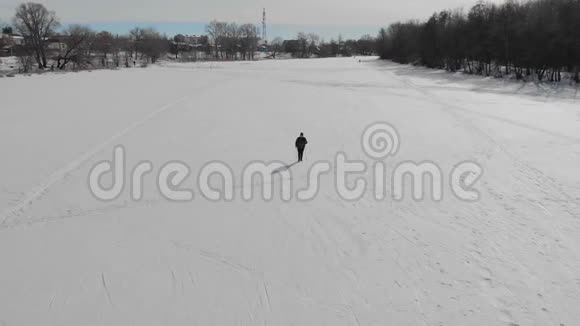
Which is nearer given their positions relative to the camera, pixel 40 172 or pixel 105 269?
pixel 105 269

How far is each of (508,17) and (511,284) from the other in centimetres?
4482

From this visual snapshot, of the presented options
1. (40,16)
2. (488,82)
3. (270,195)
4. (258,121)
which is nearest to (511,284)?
(270,195)

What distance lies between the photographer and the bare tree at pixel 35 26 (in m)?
69.2

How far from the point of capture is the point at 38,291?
6.19 metres

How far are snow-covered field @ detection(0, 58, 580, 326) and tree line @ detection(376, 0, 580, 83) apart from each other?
77.9ft

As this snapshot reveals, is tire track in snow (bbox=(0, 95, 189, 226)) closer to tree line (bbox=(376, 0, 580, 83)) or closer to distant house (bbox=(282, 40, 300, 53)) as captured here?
tree line (bbox=(376, 0, 580, 83))

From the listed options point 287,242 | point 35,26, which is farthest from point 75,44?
point 287,242

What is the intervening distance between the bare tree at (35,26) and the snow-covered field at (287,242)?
67.2 metres

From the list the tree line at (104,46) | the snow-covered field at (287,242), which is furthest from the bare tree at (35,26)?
the snow-covered field at (287,242)

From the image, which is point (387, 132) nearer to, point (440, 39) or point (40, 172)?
point (40, 172)
